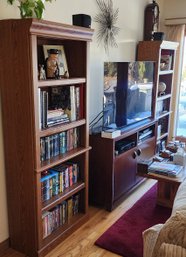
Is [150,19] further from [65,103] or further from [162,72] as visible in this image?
[65,103]

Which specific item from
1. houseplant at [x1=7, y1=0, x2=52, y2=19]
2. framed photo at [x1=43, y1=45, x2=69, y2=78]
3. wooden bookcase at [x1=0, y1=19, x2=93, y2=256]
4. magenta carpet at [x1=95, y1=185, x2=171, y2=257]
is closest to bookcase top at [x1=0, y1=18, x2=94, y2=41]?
wooden bookcase at [x1=0, y1=19, x2=93, y2=256]

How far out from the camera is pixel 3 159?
2.07 meters

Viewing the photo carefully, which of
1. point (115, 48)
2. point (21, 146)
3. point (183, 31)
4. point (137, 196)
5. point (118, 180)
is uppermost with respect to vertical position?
point (183, 31)

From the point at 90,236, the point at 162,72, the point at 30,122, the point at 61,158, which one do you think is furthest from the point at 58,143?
the point at 162,72

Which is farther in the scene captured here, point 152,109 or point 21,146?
point 152,109

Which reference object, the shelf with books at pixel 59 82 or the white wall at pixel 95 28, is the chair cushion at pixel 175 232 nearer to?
the shelf with books at pixel 59 82

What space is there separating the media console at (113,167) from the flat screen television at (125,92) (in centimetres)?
15

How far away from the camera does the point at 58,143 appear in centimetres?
219

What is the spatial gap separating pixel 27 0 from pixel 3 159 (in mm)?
1106

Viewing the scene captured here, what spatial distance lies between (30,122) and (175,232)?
1.10 m

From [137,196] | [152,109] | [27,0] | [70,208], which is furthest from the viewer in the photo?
[152,109]

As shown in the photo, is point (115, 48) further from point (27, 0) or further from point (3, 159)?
point (3, 159)

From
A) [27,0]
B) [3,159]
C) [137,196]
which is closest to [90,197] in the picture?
[137,196]

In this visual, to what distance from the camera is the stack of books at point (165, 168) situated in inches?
100
